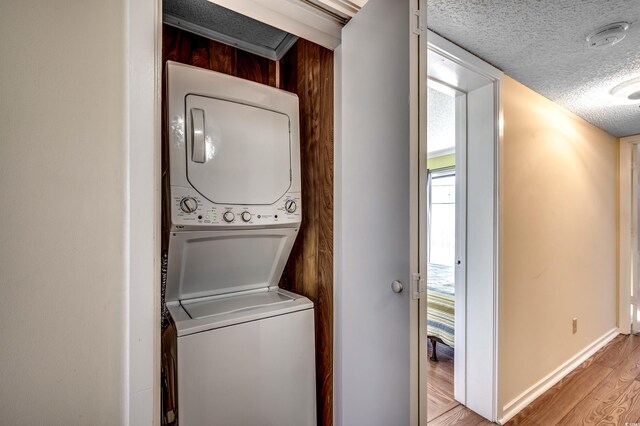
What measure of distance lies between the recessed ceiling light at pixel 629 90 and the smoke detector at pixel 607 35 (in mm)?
679

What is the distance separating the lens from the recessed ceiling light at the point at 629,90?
1833 millimetres

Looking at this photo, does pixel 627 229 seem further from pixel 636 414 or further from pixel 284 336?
pixel 284 336

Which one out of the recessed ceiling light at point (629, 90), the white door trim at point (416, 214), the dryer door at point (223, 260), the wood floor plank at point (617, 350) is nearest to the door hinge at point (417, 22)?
the white door trim at point (416, 214)

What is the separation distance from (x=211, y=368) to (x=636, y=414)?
8.77ft

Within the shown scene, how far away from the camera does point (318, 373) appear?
1400 millimetres

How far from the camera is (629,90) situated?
192 centimetres

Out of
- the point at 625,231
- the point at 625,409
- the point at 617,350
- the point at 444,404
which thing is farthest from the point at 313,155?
the point at 625,231

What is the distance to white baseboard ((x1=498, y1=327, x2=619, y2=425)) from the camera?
1796 mm

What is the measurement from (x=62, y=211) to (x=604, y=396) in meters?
3.27

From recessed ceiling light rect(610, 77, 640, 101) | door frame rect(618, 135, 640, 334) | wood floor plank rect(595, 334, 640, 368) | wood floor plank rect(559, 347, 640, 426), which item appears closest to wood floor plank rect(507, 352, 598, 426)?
wood floor plank rect(559, 347, 640, 426)

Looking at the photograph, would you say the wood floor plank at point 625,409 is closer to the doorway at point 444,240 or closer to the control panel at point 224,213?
the doorway at point 444,240

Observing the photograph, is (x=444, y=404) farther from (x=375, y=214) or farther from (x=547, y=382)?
(x=375, y=214)

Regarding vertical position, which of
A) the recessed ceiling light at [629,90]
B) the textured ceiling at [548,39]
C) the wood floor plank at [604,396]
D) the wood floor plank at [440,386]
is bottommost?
the wood floor plank at [440,386]

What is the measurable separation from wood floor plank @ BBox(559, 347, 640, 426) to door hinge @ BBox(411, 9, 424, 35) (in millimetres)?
2409
